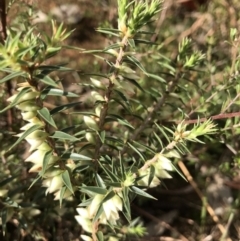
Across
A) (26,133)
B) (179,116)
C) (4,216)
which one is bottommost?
(4,216)

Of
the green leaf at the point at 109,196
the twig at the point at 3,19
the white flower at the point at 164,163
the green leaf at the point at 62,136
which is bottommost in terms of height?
the green leaf at the point at 109,196

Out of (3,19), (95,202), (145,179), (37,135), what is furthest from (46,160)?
(3,19)

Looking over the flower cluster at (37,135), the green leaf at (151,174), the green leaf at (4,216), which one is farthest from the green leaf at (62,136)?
the green leaf at (4,216)

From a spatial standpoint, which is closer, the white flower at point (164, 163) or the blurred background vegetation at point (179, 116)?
the white flower at point (164, 163)

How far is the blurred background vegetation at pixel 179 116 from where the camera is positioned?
1518mm

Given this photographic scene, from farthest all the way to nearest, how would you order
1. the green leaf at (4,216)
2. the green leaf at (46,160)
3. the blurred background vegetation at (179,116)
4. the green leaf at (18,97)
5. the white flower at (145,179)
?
the blurred background vegetation at (179,116) < the green leaf at (4,216) < the white flower at (145,179) < the green leaf at (46,160) < the green leaf at (18,97)

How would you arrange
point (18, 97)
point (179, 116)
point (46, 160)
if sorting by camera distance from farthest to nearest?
point (179, 116), point (46, 160), point (18, 97)

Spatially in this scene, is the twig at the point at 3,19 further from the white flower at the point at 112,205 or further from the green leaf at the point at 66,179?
the white flower at the point at 112,205

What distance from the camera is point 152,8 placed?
105cm

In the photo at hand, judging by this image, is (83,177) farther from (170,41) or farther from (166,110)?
(170,41)

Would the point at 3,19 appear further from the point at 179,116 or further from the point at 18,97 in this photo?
the point at 179,116

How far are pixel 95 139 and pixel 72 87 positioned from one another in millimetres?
1392

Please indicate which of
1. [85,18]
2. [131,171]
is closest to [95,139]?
[131,171]

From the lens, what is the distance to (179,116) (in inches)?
65.2
